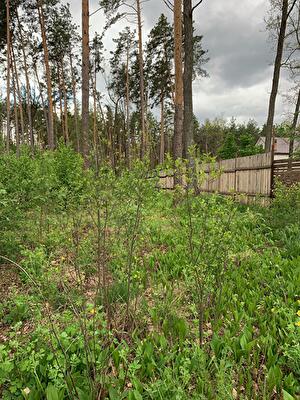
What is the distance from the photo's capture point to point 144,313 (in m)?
3.24

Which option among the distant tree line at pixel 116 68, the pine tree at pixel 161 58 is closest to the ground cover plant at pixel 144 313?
the distant tree line at pixel 116 68

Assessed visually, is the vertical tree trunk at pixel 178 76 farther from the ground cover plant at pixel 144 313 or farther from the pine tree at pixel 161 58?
the pine tree at pixel 161 58

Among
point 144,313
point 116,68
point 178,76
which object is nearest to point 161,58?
point 116,68

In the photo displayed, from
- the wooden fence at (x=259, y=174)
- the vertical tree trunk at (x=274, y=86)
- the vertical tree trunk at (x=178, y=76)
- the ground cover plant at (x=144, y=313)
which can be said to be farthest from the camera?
the vertical tree trunk at (x=274, y=86)

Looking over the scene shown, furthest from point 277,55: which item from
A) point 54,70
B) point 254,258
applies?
point 54,70

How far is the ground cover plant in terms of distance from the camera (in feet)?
7.18

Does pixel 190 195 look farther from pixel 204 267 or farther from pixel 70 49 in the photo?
pixel 70 49

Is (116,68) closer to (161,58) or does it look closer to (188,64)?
(161,58)

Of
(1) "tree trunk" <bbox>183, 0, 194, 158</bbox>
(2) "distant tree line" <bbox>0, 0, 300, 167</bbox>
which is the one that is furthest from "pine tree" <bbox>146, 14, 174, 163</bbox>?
(1) "tree trunk" <bbox>183, 0, 194, 158</bbox>

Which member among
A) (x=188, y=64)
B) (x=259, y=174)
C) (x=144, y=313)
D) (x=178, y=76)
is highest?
(x=188, y=64)

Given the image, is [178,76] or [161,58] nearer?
[178,76]

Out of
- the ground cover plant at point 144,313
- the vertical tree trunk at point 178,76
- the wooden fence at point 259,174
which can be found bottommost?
the ground cover plant at point 144,313

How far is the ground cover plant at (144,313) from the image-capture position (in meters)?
2.19

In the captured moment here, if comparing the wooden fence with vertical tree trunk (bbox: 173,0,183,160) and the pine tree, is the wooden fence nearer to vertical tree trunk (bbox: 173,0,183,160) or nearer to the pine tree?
vertical tree trunk (bbox: 173,0,183,160)
